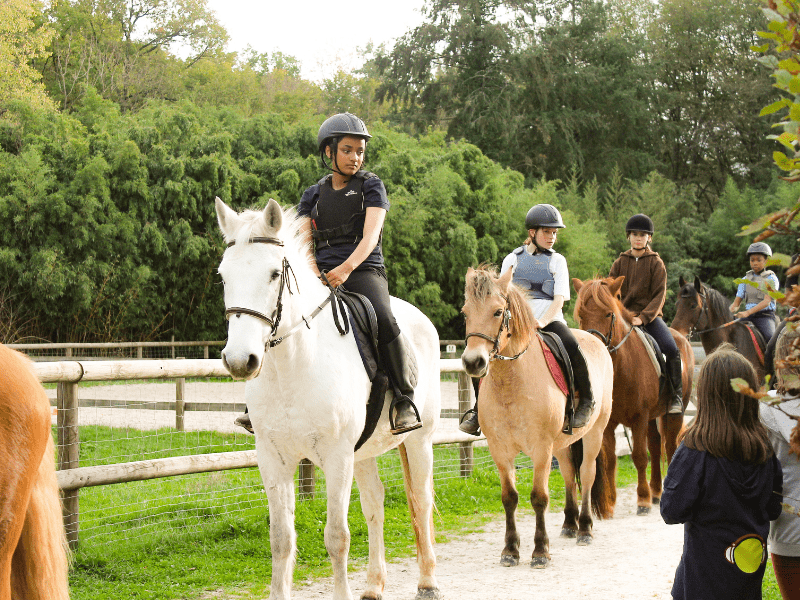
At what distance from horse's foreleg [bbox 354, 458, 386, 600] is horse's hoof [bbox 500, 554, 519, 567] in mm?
1274

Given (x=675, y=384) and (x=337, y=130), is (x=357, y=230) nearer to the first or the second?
(x=337, y=130)

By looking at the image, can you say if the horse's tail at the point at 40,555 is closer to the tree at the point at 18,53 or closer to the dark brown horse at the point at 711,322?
the dark brown horse at the point at 711,322

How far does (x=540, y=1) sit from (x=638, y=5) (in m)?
8.15

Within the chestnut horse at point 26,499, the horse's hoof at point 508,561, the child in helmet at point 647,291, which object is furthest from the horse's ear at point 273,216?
the child in helmet at point 647,291

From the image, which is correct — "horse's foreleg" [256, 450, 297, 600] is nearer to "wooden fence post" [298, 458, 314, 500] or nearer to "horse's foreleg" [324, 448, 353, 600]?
→ "horse's foreleg" [324, 448, 353, 600]

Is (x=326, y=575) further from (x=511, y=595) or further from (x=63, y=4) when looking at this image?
(x=63, y=4)

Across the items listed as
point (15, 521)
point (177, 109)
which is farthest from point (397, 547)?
point (177, 109)

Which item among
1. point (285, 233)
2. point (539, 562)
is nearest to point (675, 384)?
point (539, 562)

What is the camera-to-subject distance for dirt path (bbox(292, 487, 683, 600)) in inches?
197

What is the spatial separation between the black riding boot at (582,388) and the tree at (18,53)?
69.2 ft

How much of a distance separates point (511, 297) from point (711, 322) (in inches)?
252

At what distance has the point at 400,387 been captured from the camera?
4418mm

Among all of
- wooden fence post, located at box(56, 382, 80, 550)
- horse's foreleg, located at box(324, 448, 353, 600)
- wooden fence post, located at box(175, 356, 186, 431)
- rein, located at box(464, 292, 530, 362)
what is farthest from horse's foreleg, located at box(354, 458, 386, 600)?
wooden fence post, located at box(175, 356, 186, 431)

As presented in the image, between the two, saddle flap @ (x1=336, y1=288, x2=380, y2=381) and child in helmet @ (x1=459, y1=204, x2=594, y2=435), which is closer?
saddle flap @ (x1=336, y1=288, x2=380, y2=381)
